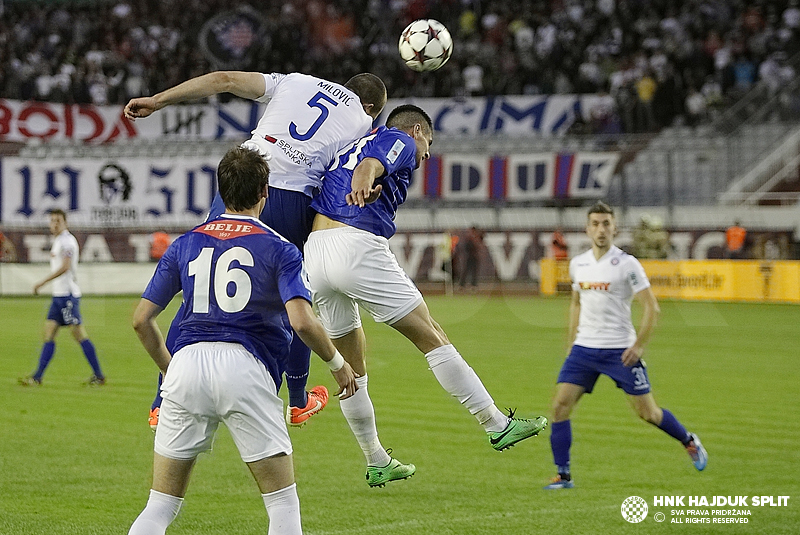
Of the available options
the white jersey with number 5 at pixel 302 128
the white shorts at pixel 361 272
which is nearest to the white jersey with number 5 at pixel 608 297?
the white shorts at pixel 361 272

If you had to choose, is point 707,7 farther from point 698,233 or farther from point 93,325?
point 93,325

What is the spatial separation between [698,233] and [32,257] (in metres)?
18.2

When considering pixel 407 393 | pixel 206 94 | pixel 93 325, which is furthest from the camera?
pixel 93 325

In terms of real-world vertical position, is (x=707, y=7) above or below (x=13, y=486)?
above

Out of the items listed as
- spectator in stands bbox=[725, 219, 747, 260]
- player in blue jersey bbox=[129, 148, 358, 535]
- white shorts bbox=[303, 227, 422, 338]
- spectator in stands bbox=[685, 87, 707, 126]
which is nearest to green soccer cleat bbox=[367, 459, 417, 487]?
white shorts bbox=[303, 227, 422, 338]

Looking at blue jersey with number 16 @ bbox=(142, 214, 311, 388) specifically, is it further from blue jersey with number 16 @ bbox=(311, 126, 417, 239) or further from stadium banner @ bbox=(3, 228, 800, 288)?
stadium banner @ bbox=(3, 228, 800, 288)

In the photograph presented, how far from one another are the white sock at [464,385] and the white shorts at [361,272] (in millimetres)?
363

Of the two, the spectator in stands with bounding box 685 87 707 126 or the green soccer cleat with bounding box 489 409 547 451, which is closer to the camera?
the green soccer cleat with bounding box 489 409 547 451

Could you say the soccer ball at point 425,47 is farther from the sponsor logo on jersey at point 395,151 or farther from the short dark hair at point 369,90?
the sponsor logo on jersey at point 395,151

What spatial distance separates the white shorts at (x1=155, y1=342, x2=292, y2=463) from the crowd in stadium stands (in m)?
27.0

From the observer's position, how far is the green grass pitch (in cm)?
791

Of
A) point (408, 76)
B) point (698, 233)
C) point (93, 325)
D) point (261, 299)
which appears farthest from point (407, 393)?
point (408, 76)

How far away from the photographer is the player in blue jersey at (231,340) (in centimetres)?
501

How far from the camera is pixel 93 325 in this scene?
23.1 metres
